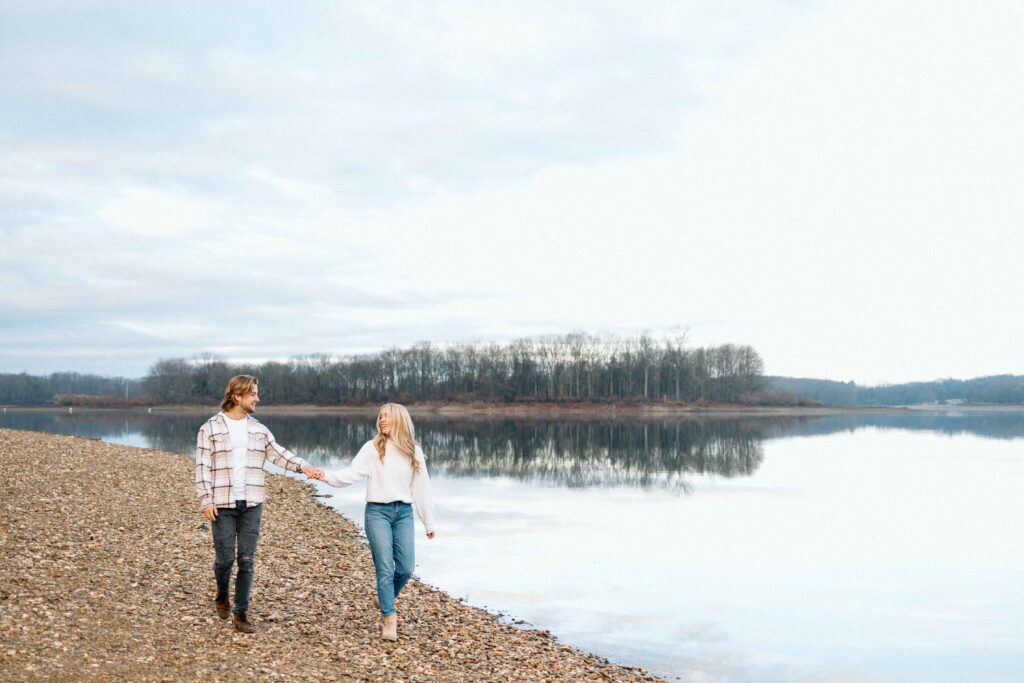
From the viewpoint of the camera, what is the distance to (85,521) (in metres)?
13.0

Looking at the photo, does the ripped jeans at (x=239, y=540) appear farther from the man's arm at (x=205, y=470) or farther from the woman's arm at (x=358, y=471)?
the woman's arm at (x=358, y=471)

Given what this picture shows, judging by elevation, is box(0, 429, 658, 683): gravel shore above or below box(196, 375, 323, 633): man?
below

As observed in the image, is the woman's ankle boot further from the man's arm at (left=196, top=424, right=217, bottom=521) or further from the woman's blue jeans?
the man's arm at (left=196, top=424, right=217, bottom=521)

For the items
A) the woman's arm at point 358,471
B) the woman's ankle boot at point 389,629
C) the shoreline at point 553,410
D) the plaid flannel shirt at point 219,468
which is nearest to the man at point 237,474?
the plaid flannel shirt at point 219,468

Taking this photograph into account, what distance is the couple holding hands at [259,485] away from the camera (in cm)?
793

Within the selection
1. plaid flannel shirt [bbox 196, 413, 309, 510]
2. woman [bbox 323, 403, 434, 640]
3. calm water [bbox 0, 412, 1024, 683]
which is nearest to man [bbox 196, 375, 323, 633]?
plaid flannel shirt [bbox 196, 413, 309, 510]

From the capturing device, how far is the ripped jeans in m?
8.01

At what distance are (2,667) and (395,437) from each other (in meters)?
3.72

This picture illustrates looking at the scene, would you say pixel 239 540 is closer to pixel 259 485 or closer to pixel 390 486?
pixel 259 485

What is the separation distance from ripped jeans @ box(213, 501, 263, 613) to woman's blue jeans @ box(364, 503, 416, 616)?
3.62 feet

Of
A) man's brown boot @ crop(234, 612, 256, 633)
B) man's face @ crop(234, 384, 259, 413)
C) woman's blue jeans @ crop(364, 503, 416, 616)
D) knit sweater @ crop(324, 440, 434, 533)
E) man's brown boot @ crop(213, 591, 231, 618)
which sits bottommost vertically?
man's brown boot @ crop(234, 612, 256, 633)

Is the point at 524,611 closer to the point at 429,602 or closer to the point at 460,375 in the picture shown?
the point at 429,602

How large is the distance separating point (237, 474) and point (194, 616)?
182 centimetres

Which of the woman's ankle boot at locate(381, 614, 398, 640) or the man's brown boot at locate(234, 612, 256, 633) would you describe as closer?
the man's brown boot at locate(234, 612, 256, 633)
